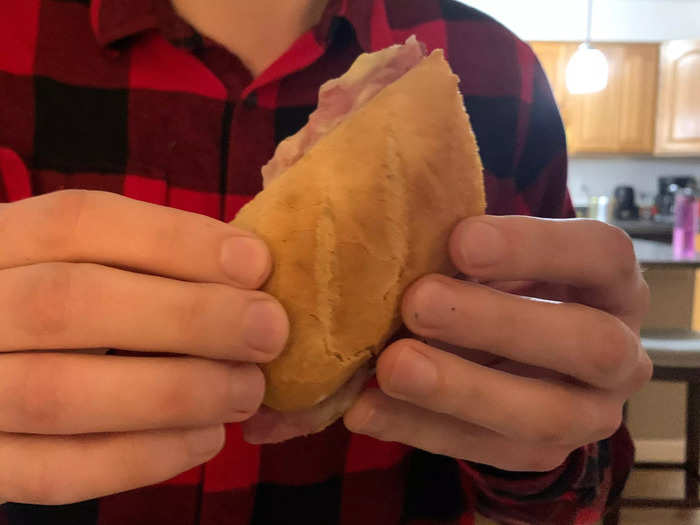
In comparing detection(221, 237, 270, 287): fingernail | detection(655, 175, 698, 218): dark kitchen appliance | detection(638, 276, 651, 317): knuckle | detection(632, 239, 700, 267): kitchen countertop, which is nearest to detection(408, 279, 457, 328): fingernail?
detection(221, 237, 270, 287): fingernail

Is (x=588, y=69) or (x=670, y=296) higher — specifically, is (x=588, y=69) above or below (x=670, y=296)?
above

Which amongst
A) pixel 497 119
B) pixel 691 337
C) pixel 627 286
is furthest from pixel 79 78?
pixel 691 337

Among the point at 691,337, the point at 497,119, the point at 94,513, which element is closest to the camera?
the point at 94,513

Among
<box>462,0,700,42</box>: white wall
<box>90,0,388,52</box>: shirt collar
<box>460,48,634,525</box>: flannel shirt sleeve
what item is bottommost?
<box>460,48,634,525</box>: flannel shirt sleeve

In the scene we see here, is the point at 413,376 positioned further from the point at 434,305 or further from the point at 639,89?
the point at 639,89

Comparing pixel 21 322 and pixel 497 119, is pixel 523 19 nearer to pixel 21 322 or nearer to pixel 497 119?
pixel 497 119

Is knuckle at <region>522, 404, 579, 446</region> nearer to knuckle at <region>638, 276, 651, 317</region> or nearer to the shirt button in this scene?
knuckle at <region>638, 276, 651, 317</region>

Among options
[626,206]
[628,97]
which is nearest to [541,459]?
[626,206]
